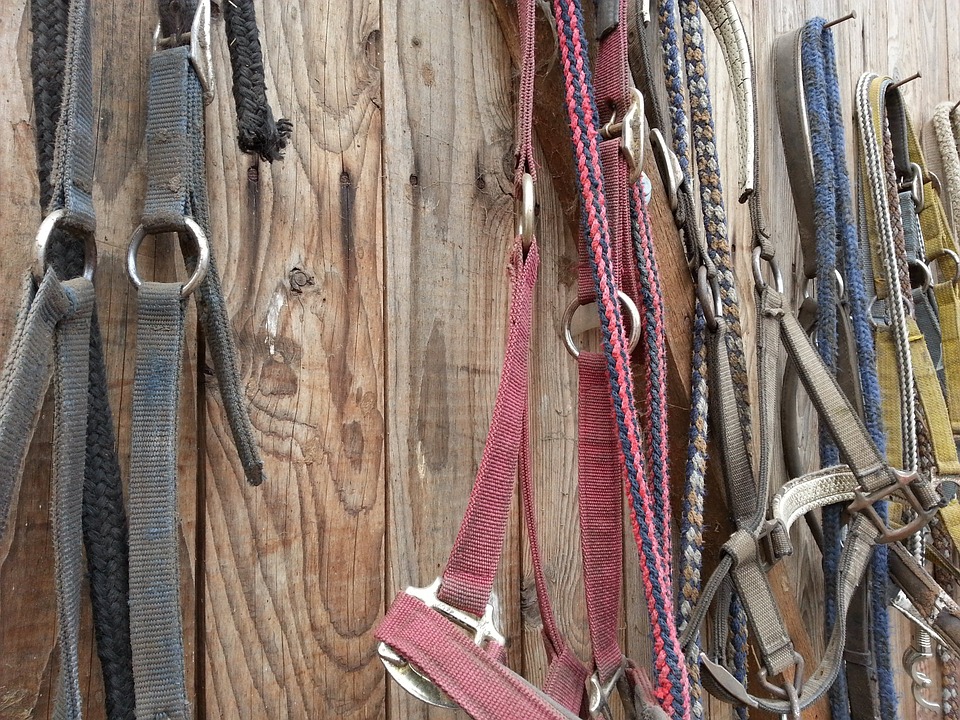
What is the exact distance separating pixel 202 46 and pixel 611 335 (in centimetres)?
43

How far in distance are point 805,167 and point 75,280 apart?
101 cm

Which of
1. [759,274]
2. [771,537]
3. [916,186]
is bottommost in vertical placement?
[771,537]

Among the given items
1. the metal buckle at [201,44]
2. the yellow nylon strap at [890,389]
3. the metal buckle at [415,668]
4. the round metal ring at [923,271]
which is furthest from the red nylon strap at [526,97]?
the round metal ring at [923,271]

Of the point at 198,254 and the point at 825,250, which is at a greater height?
the point at 825,250

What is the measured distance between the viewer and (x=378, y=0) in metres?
0.73

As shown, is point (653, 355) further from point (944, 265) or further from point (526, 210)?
point (944, 265)

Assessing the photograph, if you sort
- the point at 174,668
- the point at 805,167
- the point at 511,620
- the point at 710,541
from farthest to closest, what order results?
the point at 805,167 < the point at 710,541 < the point at 511,620 < the point at 174,668

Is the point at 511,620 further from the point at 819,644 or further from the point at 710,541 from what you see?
the point at 819,644

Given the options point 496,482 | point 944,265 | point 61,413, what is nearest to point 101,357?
point 61,413

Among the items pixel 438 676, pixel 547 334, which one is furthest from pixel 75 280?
pixel 547 334

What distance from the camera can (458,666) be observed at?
54 cm

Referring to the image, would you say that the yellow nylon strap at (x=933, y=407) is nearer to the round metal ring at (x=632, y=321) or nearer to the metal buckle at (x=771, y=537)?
the metal buckle at (x=771, y=537)

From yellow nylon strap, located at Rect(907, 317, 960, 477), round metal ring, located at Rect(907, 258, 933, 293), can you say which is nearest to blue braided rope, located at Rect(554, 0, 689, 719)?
yellow nylon strap, located at Rect(907, 317, 960, 477)

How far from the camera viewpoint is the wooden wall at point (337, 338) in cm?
56
